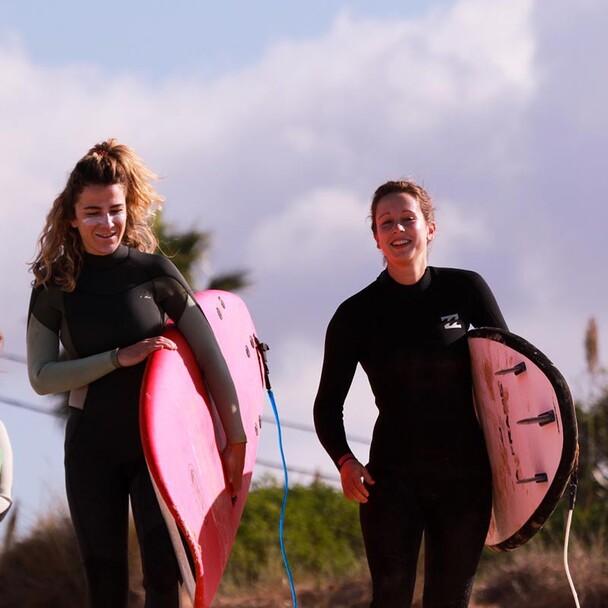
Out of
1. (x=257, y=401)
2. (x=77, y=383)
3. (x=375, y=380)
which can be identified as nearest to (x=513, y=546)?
(x=375, y=380)

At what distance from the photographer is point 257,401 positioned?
588 cm

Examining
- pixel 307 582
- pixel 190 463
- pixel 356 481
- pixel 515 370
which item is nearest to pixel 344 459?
pixel 356 481

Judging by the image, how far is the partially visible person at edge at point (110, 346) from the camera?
15.6 ft

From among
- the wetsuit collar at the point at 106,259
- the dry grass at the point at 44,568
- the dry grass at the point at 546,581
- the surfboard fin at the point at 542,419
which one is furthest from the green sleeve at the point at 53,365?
the dry grass at the point at 44,568

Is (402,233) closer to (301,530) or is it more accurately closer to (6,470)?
(6,470)

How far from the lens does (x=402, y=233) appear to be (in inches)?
203

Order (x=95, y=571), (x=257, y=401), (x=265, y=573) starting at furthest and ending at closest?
(x=265, y=573), (x=257, y=401), (x=95, y=571)

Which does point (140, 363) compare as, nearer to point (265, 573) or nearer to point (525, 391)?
point (525, 391)

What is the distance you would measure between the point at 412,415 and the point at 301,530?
37.5 ft

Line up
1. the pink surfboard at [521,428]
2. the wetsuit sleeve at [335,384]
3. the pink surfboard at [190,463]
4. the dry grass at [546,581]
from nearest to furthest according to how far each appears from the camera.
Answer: the pink surfboard at [190,463]
the pink surfboard at [521,428]
the wetsuit sleeve at [335,384]
the dry grass at [546,581]

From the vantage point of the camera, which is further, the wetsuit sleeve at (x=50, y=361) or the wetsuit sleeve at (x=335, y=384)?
the wetsuit sleeve at (x=335, y=384)

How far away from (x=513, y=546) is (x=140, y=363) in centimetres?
155

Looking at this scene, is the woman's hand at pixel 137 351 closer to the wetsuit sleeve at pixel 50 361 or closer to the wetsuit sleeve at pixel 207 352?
the wetsuit sleeve at pixel 50 361

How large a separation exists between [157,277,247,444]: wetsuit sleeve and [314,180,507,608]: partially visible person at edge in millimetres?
355
